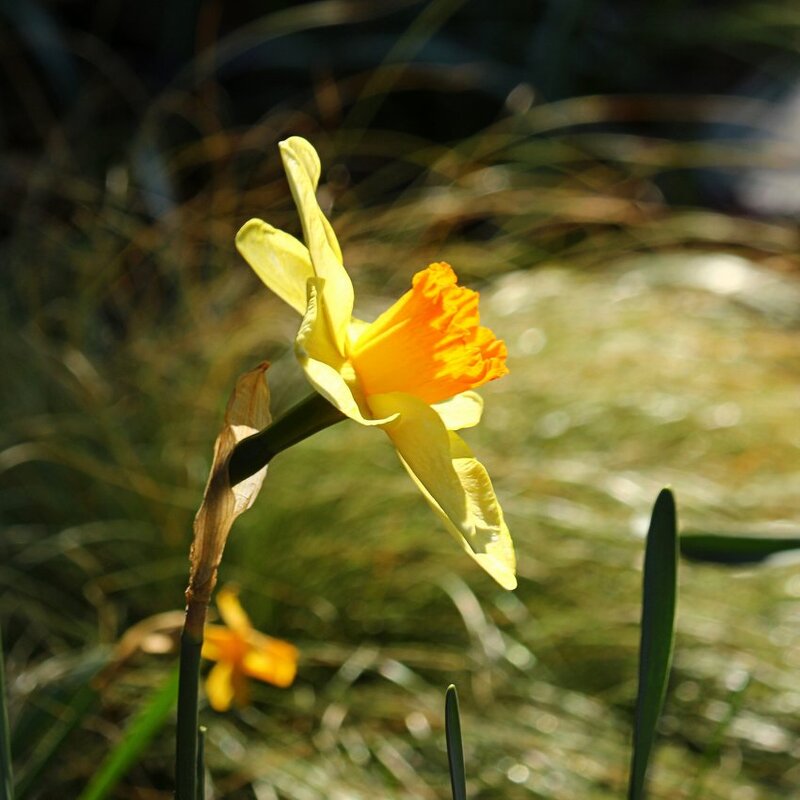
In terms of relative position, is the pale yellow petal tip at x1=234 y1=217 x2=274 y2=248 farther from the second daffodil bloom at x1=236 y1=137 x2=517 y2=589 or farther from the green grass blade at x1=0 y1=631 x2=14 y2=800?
the green grass blade at x1=0 y1=631 x2=14 y2=800

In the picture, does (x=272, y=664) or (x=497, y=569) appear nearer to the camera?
(x=497, y=569)

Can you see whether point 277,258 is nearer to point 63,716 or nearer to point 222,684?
point 63,716

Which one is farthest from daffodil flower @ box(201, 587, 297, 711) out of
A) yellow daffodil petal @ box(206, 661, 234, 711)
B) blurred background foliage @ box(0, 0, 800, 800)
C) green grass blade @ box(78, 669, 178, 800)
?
green grass blade @ box(78, 669, 178, 800)


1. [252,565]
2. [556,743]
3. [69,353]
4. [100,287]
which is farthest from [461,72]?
[556,743]

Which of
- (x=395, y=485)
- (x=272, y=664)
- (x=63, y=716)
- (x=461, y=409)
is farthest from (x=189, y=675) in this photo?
(x=395, y=485)

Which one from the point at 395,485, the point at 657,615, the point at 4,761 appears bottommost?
the point at 4,761
